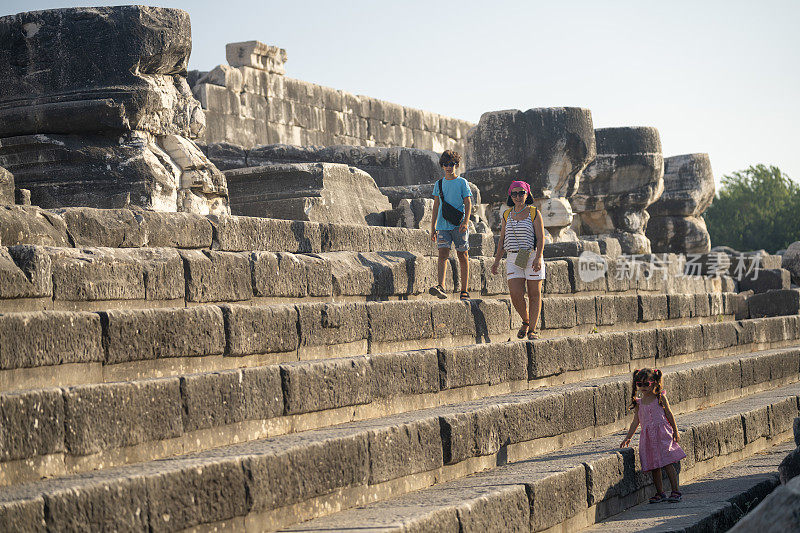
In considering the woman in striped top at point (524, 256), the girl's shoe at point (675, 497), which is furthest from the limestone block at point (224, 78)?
the girl's shoe at point (675, 497)

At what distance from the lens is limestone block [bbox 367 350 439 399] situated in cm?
577

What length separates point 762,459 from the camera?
8188 millimetres

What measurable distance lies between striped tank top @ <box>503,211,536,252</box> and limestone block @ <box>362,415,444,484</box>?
3174 millimetres

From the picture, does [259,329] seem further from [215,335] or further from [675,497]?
[675,497]

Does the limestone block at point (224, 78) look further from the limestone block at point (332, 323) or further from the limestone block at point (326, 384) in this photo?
the limestone block at point (326, 384)

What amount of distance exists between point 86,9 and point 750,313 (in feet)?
38.3

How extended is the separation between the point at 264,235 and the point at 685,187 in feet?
51.6

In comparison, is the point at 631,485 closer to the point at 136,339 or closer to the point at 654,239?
the point at 136,339

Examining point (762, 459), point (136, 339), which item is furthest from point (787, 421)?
point (136, 339)

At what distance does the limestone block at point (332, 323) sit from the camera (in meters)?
5.98

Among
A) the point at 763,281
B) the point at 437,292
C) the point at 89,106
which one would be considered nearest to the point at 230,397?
the point at 437,292

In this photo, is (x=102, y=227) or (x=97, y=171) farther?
(x=97, y=171)

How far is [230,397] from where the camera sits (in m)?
4.66

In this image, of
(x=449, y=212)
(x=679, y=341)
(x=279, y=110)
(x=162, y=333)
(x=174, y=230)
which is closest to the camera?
(x=162, y=333)
